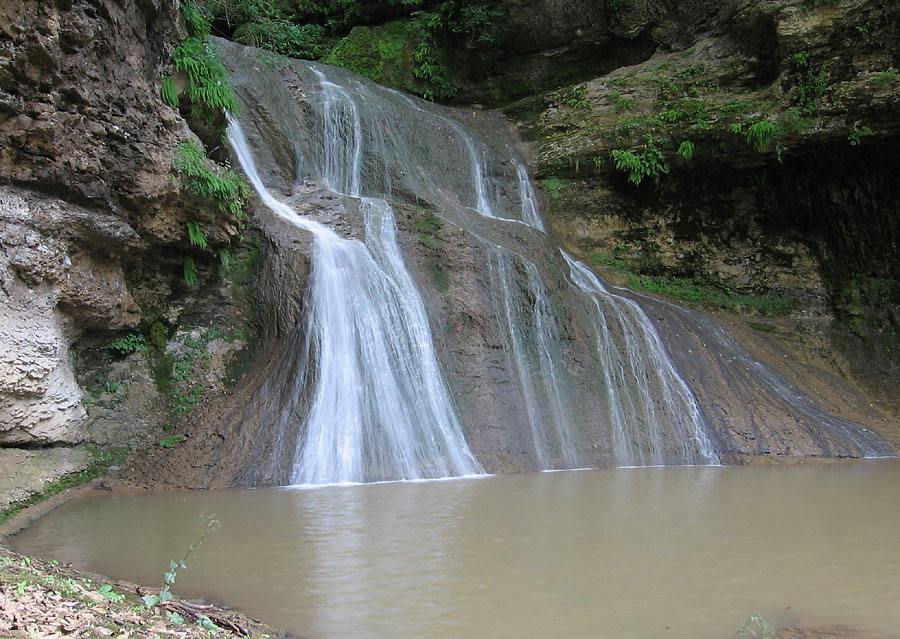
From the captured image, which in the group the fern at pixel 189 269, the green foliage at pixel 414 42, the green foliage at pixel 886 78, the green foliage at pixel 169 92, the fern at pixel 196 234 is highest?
the green foliage at pixel 414 42

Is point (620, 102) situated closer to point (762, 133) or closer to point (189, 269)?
point (762, 133)

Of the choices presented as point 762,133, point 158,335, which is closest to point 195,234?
point 158,335

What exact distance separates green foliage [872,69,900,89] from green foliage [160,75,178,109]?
11.4 meters

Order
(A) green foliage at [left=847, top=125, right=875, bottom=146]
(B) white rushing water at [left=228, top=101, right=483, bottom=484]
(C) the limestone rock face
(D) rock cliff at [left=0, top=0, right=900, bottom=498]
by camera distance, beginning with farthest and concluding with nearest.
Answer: (A) green foliage at [left=847, top=125, right=875, bottom=146] → (B) white rushing water at [left=228, top=101, right=483, bottom=484] → (D) rock cliff at [left=0, top=0, right=900, bottom=498] → (C) the limestone rock face

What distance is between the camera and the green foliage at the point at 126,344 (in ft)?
29.2

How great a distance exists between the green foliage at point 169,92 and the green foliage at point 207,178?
0.59 metres

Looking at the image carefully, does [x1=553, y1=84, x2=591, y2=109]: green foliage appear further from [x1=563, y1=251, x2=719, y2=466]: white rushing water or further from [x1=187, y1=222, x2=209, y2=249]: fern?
[x1=187, y1=222, x2=209, y2=249]: fern

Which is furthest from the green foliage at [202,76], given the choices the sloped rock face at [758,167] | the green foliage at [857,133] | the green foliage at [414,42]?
the green foliage at [857,133]

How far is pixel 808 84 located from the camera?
12.7 meters

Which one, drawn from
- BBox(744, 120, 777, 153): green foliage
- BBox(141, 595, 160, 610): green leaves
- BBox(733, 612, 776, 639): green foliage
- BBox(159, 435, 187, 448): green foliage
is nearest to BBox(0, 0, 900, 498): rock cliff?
BBox(744, 120, 777, 153): green foliage

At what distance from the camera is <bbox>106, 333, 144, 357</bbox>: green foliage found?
350 inches

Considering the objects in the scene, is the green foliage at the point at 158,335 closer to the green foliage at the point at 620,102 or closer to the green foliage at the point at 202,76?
the green foliage at the point at 202,76

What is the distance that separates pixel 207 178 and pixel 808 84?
1083 centimetres

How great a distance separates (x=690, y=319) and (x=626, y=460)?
3768 mm
